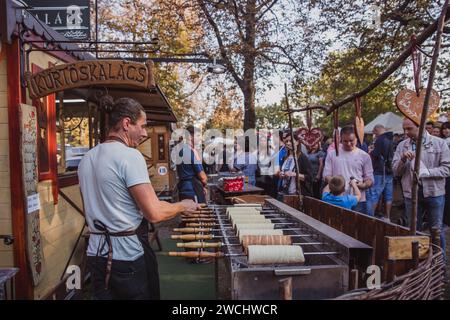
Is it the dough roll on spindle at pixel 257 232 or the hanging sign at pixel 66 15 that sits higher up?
the hanging sign at pixel 66 15

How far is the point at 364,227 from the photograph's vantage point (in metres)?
3.36

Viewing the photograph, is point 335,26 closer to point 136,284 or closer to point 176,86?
point 176,86

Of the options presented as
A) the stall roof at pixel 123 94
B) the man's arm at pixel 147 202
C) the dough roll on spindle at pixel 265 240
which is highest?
the stall roof at pixel 123 94

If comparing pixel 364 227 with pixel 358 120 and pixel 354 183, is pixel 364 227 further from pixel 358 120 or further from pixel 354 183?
pixel 354 183

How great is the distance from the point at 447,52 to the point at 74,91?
10.4m

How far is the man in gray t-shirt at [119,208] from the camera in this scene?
2424mm

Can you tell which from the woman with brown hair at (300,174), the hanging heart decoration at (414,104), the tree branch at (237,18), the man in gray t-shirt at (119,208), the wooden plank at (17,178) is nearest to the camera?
the hanging heart decoration at (414,104)

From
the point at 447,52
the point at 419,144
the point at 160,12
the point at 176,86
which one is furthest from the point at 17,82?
the point at 176,86

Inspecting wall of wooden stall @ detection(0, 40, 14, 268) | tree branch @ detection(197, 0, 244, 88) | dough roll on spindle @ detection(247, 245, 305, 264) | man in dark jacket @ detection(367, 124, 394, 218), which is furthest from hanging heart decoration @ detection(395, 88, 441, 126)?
tree branch @ detection(197, 0, 244, 88)

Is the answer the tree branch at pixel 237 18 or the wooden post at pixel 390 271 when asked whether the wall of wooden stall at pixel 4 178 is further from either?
the tree branch at pixel 237 18

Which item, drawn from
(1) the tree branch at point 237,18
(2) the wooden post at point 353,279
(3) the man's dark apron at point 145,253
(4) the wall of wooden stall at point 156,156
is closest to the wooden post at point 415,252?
(2) the wooden post at point 353,279

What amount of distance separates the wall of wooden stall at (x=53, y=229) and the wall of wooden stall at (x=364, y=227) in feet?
9.76

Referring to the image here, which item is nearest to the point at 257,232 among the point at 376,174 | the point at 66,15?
the point at 376,174

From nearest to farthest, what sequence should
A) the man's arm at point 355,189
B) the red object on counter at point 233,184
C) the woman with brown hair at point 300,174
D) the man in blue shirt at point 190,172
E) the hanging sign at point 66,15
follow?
the man's arm at point 355,189 < the man in blue shirt at point 190,172 < the woman with brown hair at point 300,174 < the red object on counter at point 233,184 < the hanging sign at point 66,15
